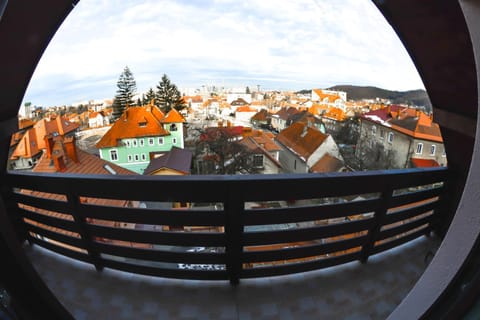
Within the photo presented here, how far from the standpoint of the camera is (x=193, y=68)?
51.9 feet

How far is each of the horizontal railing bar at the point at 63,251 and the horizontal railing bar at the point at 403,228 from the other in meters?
1.90

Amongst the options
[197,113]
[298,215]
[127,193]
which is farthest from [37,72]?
[197,113]

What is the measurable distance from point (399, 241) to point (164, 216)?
163 centimetres

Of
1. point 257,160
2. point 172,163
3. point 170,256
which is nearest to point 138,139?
point 172,163

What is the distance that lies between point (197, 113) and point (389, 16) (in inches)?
503

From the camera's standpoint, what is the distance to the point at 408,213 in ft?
4.63

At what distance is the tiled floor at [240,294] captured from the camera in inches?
44.2

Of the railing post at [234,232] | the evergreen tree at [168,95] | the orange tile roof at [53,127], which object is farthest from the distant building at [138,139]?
the railing post at [234,232]

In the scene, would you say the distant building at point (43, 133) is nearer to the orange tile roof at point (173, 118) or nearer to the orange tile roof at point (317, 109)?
the orange tile roof at point (173, 118)

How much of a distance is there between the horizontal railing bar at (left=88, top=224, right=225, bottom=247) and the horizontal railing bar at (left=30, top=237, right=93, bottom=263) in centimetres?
37

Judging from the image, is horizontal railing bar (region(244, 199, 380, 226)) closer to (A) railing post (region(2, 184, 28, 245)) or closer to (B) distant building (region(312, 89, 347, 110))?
(A) railing post (region(2, 184, 28, 245))

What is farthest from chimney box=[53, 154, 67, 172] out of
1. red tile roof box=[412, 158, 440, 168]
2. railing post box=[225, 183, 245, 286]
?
red tile roof box=[412, 158, 440, 168]

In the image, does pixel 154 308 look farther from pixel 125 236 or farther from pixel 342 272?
pixel 342 272

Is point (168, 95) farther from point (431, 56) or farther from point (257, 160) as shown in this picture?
point (431, 56)
